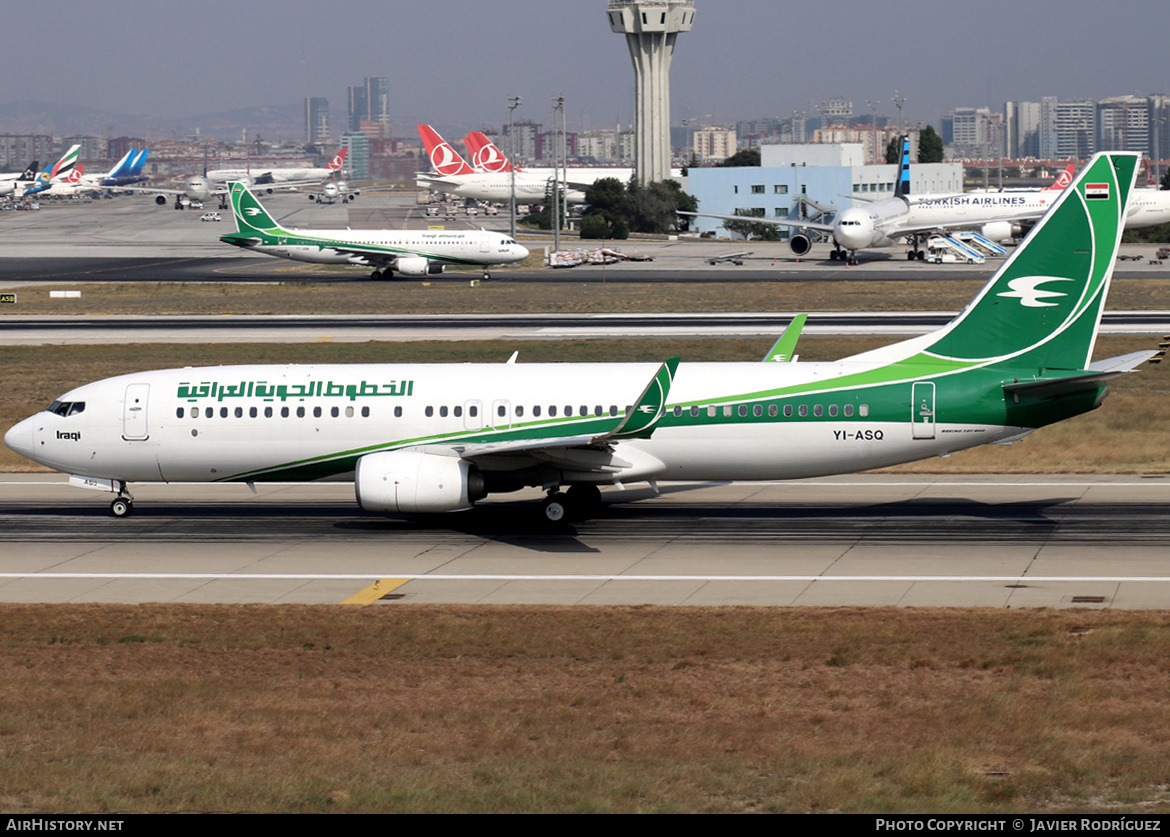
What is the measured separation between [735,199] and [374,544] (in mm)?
157078

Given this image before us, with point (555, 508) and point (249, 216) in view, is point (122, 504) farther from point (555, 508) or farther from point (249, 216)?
point (249, 216)

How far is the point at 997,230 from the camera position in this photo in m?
124

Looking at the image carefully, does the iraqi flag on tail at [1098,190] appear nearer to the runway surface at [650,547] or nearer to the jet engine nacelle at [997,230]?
the runway surface at [650,547]

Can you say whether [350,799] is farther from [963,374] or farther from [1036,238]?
[1036,238]

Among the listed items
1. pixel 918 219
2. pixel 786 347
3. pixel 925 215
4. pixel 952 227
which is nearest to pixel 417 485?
pixel 786 347

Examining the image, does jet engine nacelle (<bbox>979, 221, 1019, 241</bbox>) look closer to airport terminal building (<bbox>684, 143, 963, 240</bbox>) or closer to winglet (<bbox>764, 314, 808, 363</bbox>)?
airport terminal building (<bbox>684, 143, 963, 240</bbox>)

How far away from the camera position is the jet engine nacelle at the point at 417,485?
3091 centimetres

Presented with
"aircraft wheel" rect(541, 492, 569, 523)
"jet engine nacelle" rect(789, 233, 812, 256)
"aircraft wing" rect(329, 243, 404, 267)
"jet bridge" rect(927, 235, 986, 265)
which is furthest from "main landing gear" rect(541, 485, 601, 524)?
"jet engine nacelle" rect(789, 233, 812, 256)

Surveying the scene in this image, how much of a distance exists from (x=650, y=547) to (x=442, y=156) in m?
161

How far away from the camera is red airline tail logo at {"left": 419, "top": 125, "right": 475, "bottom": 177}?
180 metres

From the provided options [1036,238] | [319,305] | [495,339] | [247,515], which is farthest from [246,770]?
[319,305]

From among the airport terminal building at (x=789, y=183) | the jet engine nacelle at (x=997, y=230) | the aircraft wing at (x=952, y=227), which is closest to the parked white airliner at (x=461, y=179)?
the airport terminal building at (x=789, y=183)

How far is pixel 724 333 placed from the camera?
223 feet

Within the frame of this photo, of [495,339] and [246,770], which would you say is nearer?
[246,770]
